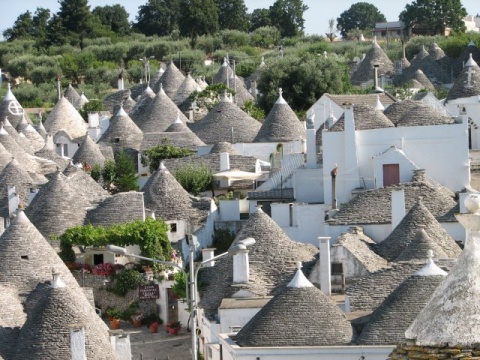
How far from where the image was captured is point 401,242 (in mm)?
39125

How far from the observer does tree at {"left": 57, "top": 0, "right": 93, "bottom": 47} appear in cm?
13962

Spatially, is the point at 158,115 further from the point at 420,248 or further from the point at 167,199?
the point at 420,248

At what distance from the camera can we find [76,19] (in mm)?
143375

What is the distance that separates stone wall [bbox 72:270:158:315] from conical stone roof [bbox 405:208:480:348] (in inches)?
1381

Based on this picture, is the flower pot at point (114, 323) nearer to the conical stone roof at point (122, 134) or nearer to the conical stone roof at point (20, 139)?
the conical stone roof at point (20, 139)

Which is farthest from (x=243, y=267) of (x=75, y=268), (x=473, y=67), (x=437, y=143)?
(x=473, y=67)

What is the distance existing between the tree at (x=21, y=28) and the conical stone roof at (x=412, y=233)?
114 m

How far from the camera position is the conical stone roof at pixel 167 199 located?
53.3 m

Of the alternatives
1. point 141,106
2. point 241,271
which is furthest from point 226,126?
point 241,271

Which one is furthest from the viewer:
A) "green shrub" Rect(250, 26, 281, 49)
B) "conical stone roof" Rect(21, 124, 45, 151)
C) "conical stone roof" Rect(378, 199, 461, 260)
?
"green shrub" Rect(250, 26, 281, 49)

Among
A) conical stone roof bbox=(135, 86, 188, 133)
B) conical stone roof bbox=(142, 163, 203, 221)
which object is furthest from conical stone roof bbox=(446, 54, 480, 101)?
conical stone roof bbox=(142, 163, 203, 221)

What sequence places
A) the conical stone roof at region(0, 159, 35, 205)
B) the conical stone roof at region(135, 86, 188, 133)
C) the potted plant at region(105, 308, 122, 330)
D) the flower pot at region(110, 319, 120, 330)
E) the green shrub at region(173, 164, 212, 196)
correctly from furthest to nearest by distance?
1. the conical stone roof at region(135, 86, 188, 133)
2. the green shrub at region(173, 164, 212, 196)
3. the conical stone roof at region(0, 159, 35, 205)
4. the potted plant at region(105, 308, 122, 330)
5. the flower pot at region(110, 319, 120, 330)

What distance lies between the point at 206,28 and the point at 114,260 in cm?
9165

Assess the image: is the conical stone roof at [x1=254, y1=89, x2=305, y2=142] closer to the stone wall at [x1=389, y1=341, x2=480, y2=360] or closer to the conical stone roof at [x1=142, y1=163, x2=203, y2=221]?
the conical stone roof at [x1=142, y1=163, x2=203, y2=221]
